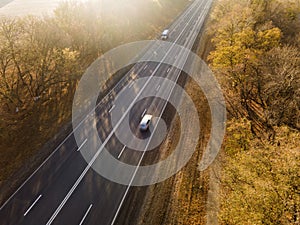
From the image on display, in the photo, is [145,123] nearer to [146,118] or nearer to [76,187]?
[146,118]

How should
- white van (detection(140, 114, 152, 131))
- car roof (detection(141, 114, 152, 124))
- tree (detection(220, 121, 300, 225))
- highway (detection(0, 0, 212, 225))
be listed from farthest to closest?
car roof (detection(141, 114, 152, 124)), white van (detection(140, 114, 152, 131)), highway (detection(0, 0, 212, 225)), tree (detection(220, 121, 300, 225))

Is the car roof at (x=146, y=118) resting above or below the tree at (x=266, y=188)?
above

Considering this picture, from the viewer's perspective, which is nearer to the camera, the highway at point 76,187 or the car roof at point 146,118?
the highway at point 76,187

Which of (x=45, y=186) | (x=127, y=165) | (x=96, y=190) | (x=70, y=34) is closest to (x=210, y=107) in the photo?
(x=127, y=165)

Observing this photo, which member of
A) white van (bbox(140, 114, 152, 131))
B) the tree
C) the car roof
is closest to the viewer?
the tree

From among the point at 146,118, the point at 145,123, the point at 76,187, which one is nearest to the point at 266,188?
the point at 76,187

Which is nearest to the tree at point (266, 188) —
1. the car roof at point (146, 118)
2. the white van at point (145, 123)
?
the white van at point (145, 123)

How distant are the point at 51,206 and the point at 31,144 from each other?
31.8 ft

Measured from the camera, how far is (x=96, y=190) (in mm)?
20797

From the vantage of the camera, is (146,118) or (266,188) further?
(146,118)

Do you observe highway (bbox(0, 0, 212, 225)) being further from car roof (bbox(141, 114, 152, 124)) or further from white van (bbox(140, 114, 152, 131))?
car roof (bbox(141, 114, 152, 124))

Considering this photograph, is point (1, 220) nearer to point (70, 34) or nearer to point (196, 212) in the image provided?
point (196, 212)

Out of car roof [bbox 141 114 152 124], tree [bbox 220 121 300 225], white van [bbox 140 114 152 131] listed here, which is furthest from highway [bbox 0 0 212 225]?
tree [bbox 220 121 300 225]

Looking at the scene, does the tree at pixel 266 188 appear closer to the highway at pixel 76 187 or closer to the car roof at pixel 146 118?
the highway at pixel 76 187
